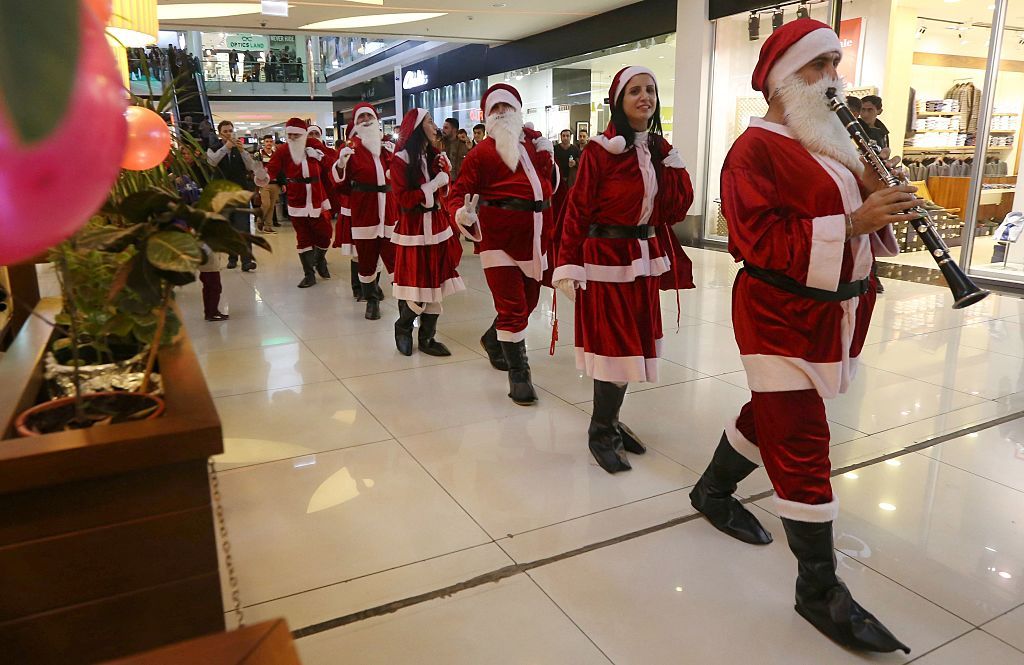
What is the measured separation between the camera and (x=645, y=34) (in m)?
10.3

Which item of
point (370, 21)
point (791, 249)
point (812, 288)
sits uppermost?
point (370, 21)

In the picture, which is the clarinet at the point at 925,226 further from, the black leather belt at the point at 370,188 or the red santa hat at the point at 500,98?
the black leather belt at the point at 370,188

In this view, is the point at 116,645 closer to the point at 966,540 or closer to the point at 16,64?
the point at 16,64

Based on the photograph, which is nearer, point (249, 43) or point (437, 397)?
point (437, 397)

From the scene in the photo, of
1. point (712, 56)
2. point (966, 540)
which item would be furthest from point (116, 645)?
point (712, 56)

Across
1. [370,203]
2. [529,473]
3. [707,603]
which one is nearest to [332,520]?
[529,473]

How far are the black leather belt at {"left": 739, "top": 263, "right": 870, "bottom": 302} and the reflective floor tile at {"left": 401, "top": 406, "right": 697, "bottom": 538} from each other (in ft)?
3.60

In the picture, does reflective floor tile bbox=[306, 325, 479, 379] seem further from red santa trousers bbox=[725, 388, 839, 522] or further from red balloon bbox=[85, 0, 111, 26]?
red balloon bbox=[85, 0, 111, 26]

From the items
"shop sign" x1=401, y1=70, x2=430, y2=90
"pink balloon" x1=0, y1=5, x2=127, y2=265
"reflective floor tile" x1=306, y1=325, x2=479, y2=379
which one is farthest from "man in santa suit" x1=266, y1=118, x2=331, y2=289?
"shop sign" x1=401, y1=70, x2=430, y2=90

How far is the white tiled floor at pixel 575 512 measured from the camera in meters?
1.95

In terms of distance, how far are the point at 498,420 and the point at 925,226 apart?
7.00 ft

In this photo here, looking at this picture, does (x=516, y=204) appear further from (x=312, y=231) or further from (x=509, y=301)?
(x=312, y=231)

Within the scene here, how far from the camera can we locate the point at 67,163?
1.94 ft

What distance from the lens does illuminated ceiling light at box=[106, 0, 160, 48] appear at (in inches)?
87.1
